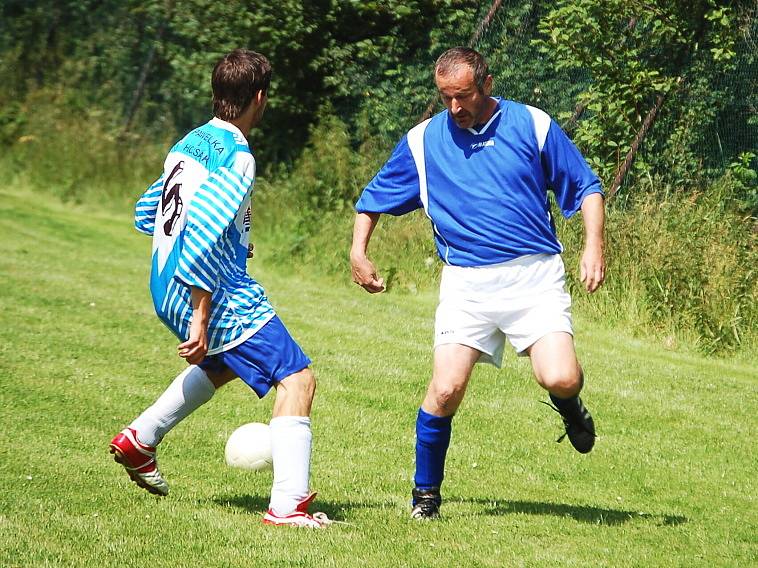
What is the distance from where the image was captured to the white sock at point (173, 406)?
514 centimetres

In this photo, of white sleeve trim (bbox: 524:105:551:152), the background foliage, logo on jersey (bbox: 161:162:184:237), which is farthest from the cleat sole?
the background foliage

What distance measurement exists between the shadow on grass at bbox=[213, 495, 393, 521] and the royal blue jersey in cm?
120

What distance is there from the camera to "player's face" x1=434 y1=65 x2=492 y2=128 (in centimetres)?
505

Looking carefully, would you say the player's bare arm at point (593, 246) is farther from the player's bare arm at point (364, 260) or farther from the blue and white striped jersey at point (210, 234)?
the blue and white striped jersey at point (210, 234)

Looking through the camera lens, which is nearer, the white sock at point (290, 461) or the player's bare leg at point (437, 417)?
the white sock at point (290, 461)

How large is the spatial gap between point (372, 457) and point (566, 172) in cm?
217

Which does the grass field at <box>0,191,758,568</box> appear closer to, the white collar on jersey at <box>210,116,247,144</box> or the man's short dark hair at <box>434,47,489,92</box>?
the white collar on jersey at <box>210,116,247,144</box>

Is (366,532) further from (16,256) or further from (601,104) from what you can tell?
(16,256)

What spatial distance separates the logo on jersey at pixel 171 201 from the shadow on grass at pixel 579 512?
1977 mm

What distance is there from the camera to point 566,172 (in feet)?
17.1

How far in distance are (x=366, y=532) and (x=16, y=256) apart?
9.75m

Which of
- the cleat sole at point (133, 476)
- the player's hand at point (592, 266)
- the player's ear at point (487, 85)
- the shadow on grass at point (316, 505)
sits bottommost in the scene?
the shadow on grass at point (316, 505)

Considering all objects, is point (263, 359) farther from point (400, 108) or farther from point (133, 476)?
point (400, 108)

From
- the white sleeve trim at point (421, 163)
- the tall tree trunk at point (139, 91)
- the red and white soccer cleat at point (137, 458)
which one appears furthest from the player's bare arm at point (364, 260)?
the tall tree trunk at point (139, 91)
